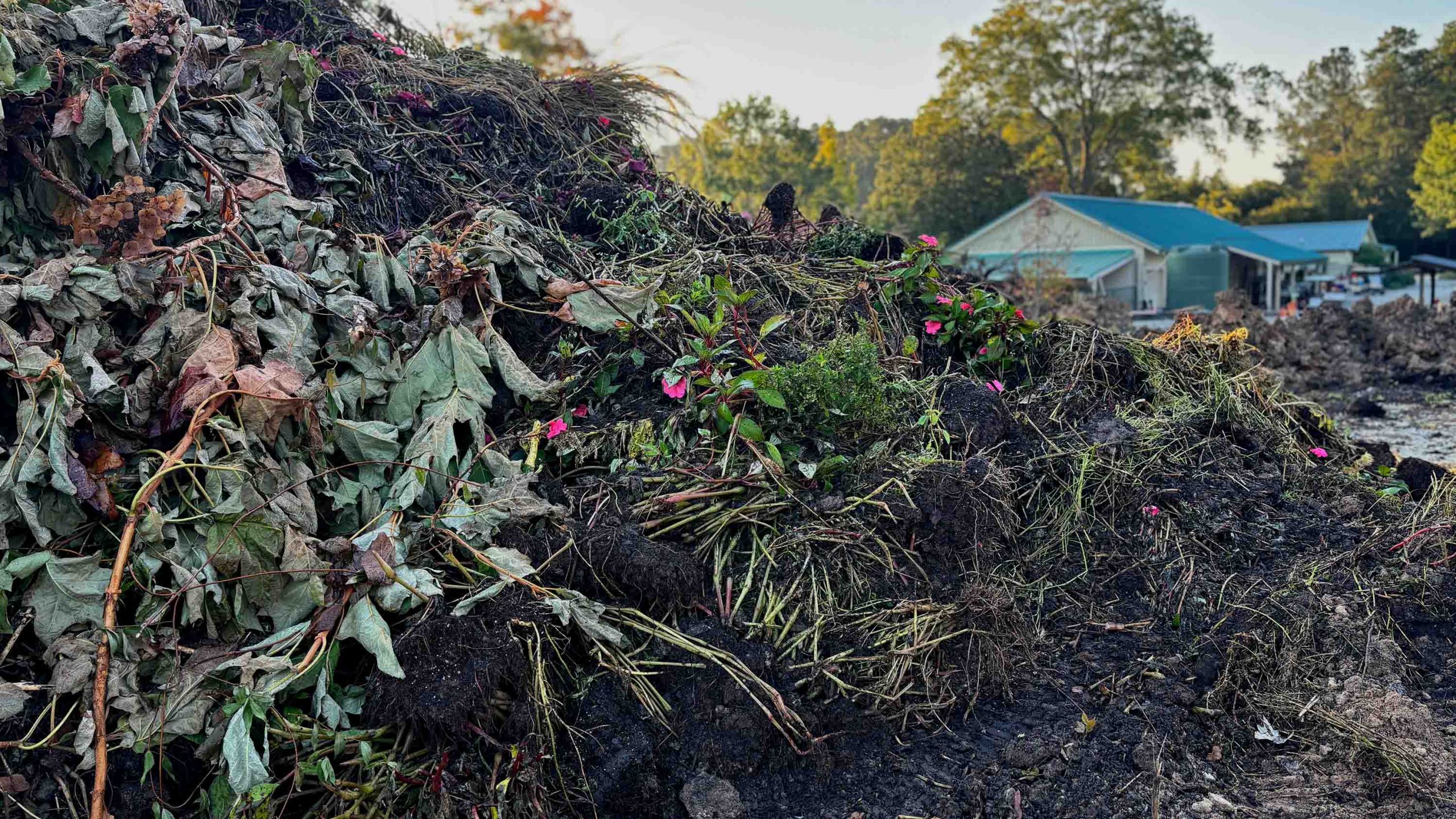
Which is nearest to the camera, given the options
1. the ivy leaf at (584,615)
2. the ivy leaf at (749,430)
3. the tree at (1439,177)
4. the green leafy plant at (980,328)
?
the ivy leaf at (584,615)

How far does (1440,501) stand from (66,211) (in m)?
5.56

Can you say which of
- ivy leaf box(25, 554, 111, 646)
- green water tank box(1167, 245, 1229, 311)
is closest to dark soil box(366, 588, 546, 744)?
ivy leaf box(25, 554, 111, 646)

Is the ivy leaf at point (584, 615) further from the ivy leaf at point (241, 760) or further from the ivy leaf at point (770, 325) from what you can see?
the ivy leaf at point (770, 325)

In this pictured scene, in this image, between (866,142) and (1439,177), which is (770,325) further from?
(866,142)

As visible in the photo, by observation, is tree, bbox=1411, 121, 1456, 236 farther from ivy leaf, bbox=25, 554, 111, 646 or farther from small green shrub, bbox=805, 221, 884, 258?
ivy leaf, bbox=25, 554, 111, 646

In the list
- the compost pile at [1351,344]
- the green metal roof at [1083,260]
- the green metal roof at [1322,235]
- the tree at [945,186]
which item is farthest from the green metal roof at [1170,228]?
the compost pile at [1351,344]

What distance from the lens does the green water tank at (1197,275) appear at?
23688 mm

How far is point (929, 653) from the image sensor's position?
2.95m

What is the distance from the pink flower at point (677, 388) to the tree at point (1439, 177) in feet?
134

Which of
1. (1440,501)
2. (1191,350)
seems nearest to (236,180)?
(1191,350)

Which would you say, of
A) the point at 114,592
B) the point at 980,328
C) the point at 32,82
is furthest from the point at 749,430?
the point at 32,82

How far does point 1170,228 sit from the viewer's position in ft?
92.1

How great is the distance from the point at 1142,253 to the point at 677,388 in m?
24.2

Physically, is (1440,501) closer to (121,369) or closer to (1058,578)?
(1058,578)
